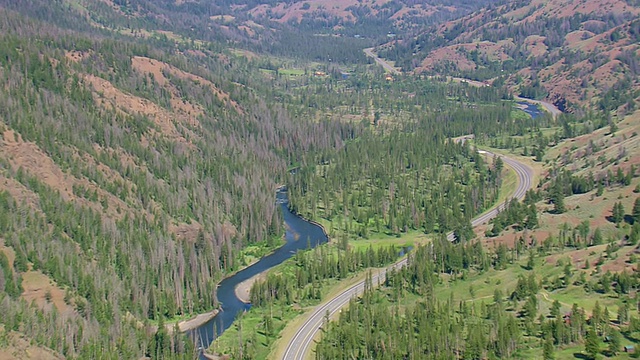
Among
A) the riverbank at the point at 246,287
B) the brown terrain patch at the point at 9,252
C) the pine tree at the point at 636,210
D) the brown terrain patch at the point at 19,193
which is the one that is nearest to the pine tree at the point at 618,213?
the pine tree at the point at 636,210

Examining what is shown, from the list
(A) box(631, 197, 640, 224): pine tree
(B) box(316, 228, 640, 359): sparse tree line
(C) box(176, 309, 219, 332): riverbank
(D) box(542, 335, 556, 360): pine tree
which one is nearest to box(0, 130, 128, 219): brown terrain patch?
(C) box(176, 309, 219, 332): riverbank

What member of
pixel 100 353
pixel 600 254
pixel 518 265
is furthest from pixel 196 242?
pixel 600 254

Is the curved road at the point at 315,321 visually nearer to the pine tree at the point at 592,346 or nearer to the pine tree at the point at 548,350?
the pine tree at the point at 548,350

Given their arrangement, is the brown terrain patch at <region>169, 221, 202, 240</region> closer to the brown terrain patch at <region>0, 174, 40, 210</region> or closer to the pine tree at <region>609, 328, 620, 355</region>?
the brown terrain patch at <region>0, 174, 40, 210</region>

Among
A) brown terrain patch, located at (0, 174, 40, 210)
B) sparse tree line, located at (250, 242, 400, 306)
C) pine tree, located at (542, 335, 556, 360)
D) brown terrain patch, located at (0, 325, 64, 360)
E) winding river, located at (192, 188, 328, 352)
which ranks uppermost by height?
pine tree, located at (542, 335, 556, 360)

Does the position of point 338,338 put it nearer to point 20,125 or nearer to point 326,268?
point 326,268
